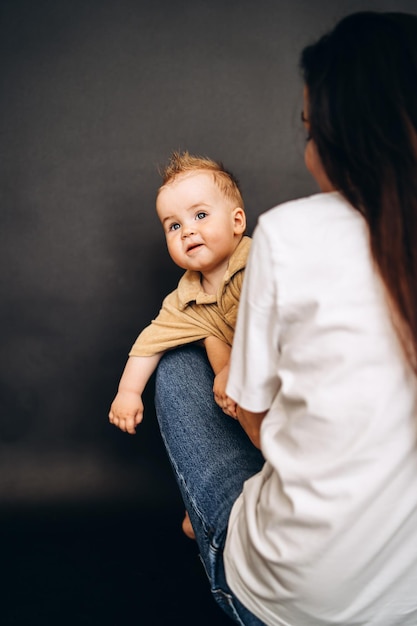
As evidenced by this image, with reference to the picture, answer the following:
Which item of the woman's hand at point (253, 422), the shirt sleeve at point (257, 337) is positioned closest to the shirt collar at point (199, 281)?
the woman's hand at point (253, 422)

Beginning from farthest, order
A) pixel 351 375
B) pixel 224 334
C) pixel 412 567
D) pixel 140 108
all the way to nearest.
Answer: pixel 140 108 → pixel 224 334 → pixel 412 567 → pixel 351 375

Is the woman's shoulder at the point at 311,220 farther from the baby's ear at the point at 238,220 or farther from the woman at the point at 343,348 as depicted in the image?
the baby's ear at the point at 238,220

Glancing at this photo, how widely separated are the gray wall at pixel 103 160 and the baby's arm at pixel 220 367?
53cm

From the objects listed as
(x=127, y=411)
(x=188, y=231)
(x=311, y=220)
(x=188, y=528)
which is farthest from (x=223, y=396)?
(x=188, y=528)

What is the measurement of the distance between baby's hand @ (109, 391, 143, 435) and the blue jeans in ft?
0.37

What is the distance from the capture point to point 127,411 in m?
1.33

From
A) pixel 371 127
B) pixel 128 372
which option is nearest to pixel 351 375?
pixel 371 127

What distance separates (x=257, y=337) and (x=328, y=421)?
151mm

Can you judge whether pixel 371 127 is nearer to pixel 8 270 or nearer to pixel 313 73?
pixel 313 73

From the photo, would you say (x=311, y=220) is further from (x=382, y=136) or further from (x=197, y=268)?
(x=197, y=268)

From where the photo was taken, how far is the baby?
1.31 metres

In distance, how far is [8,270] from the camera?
5.89 feet

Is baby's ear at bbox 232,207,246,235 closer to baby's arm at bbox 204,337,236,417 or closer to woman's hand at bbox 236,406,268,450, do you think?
baby's arm at bbox 204,337,236,417

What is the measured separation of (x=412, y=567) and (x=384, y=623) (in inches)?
4.2
